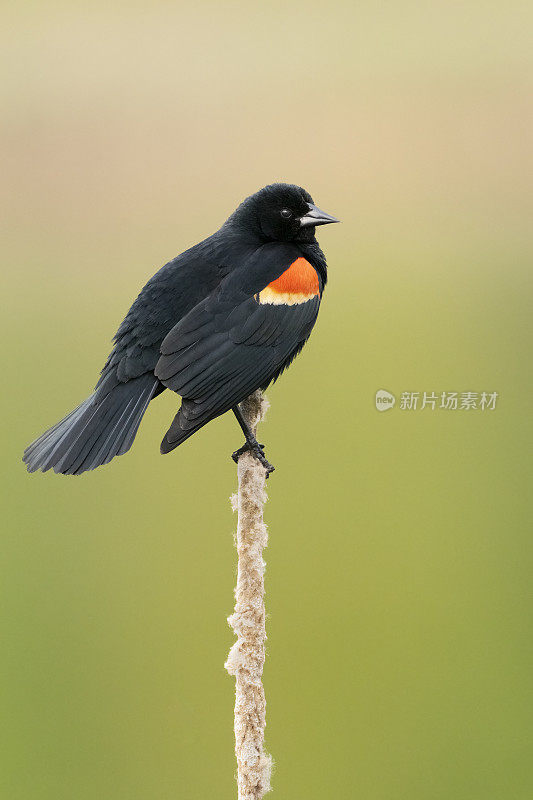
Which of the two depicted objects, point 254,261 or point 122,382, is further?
point 254,261

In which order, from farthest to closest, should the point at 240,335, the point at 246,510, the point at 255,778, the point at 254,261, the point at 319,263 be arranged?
the point at 319,263 → the point at 254,261 → the point at 240,335 → the point at 246,510 → the point at 255,778

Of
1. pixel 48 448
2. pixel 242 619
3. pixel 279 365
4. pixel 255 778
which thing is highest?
pixel 279 365

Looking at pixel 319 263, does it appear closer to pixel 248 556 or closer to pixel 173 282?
pixel 173 282

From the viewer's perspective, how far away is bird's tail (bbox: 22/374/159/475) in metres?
1.47

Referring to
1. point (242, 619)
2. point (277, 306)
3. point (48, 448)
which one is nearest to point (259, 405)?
point (277, 306)

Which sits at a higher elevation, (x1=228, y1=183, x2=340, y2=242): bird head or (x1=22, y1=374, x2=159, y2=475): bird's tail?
(x1=228, y1=183, x2=340, y2=242): bird head

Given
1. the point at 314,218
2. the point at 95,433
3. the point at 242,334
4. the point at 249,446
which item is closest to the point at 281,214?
the point at 314,218

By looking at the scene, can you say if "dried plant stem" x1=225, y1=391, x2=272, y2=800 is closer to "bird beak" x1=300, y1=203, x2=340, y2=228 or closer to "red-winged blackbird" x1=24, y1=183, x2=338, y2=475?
"red-winged blackbird" x1=24, y1=183, x2=338, y2=475

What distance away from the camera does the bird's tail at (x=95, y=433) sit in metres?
1.47

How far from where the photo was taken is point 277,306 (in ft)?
5.62

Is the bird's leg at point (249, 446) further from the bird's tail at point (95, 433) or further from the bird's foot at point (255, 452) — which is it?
the bird's tail at point (95, 433)

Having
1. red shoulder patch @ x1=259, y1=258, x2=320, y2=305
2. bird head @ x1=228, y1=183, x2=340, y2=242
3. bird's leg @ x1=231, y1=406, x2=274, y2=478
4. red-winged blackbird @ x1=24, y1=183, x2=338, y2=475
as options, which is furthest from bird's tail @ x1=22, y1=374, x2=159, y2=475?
bird head @ x1=228, y1=183, x2=340, y2=242

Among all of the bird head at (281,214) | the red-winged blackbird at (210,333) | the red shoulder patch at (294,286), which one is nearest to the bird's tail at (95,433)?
the red-winged blackbird at (210,333)

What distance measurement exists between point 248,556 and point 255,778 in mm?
371
